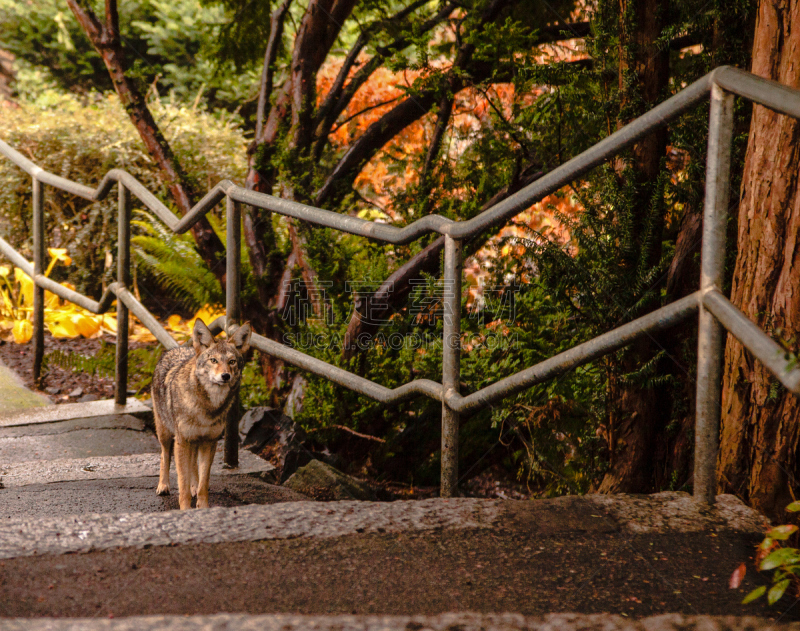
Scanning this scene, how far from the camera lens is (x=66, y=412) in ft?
14.8

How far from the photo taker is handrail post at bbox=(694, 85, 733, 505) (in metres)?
1.91

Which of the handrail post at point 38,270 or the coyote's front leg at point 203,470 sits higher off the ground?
the handrail post at point 38,270

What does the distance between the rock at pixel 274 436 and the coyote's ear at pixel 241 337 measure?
4.24ft

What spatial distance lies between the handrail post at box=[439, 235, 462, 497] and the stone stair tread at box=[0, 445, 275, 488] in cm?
136

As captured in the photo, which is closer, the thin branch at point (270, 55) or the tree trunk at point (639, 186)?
the tree trunk at point (639, 186)

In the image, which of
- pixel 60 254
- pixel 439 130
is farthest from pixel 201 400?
pixel 60 254

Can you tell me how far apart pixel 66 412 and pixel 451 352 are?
302cm

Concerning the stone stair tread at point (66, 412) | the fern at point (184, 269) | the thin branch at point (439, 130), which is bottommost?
the stone stair tread at point (66, 412)

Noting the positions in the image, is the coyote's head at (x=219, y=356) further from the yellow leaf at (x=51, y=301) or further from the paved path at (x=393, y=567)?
the yellow leaf at (x=51, y=301)

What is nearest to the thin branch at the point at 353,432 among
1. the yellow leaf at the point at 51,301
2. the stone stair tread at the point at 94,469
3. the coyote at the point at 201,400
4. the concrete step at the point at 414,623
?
Answer: the stone stair tread at the point at 94,469

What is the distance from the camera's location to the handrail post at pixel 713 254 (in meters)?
1.91

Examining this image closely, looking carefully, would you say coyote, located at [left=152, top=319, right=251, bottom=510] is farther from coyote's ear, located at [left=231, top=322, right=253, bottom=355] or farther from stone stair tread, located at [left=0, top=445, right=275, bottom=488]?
stone stair tread, located at [left=0, top=445, right=275, bottom=488]

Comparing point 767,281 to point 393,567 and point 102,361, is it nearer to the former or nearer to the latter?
point 393,567

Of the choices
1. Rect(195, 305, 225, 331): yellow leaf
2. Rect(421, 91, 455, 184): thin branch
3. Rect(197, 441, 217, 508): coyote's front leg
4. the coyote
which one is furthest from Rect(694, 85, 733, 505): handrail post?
Rect(195, 305, 225, 331): yellow leaf
